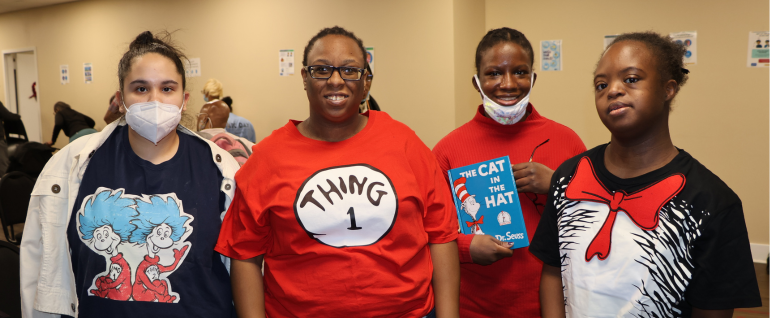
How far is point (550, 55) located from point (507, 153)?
380 centimetres

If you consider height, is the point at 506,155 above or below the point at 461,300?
above

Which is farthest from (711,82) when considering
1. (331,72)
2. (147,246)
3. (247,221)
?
(147,246)

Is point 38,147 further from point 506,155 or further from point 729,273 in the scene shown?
point 729,273

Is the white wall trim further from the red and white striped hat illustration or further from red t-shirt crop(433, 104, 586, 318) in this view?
the red and white striped hat illustration

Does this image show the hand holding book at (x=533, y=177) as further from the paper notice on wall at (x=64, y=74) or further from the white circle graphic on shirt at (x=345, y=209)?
the paper notice on wall at (x=64, y=74)

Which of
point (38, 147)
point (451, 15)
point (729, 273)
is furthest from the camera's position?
point (38, 147)

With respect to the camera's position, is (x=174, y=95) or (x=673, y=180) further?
(x=174, y=95)

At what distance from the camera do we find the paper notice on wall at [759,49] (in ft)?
14.1

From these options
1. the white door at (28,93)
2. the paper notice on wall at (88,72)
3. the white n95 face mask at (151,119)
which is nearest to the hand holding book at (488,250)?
the white n95 face mask at (151,119)

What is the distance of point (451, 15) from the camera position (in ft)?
16.0

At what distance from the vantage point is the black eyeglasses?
1412mm

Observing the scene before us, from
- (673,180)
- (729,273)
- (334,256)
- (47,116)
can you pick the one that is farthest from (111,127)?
(47,116)

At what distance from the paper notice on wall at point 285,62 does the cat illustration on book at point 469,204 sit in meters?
4.77

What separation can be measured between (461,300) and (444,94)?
3543 millimetres
